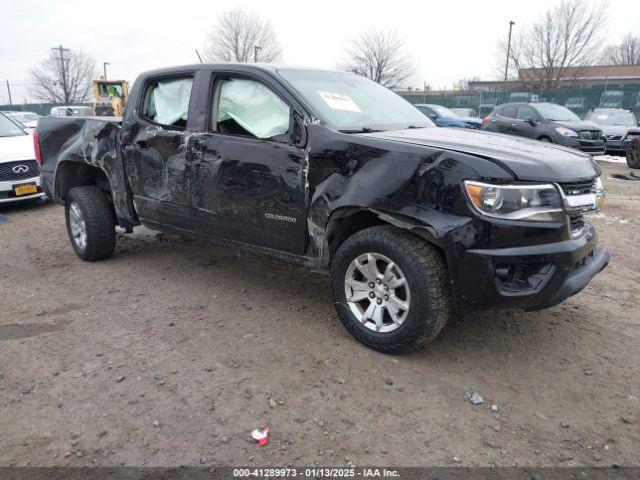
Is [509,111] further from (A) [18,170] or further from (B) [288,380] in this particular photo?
(B) [288,380]

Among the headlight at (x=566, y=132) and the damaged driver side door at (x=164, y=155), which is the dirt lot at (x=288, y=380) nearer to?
the damaged driver side door at (x=164, y=155)

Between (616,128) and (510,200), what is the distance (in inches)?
565

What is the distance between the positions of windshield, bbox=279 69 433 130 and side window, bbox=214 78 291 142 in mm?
199

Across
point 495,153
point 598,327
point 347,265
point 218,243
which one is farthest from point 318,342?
point 598,327

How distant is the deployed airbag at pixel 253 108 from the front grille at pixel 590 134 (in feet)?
37.4

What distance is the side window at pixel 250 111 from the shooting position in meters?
3.59

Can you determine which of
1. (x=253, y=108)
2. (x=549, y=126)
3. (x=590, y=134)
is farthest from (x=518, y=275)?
(x=590, y=134)

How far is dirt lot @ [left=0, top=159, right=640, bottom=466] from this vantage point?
2.42 metres

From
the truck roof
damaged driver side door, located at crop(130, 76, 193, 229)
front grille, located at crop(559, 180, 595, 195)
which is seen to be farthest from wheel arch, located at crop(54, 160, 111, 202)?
front grille, located at crop(559, 180, 595, 195)

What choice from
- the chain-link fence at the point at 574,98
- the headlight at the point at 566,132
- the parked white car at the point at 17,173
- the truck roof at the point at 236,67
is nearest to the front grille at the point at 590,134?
the headlight at the point at 566,132

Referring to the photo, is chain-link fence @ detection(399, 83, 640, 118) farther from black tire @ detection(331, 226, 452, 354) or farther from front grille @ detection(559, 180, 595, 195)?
black tire @ detection(331, 226, 452, 354)

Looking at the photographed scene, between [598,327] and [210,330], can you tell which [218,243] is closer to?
[210,330]

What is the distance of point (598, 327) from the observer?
367cm

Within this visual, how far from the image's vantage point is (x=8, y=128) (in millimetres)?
8914
